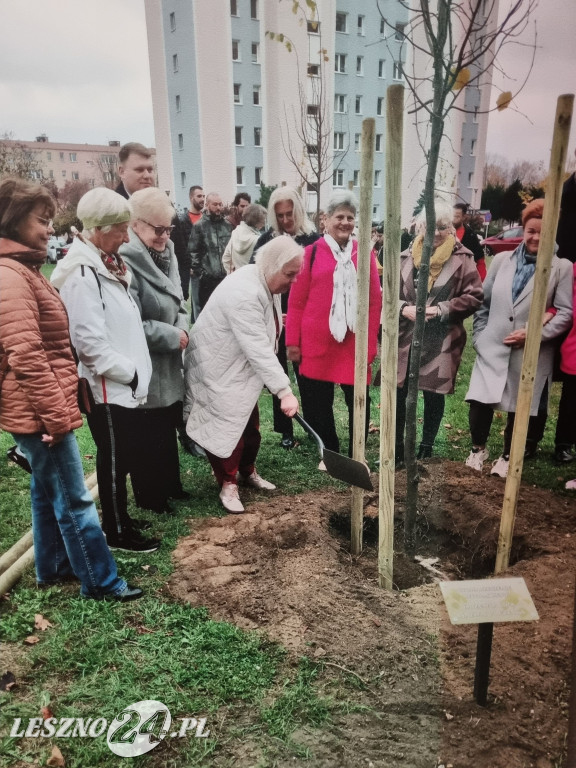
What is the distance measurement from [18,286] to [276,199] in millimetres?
2212

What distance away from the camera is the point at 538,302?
1.92 meters

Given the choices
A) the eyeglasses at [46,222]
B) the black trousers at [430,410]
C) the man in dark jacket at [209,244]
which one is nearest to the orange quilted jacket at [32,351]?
the eyeglasses at [46,222]

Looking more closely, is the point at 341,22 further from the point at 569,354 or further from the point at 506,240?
the point at 569,354

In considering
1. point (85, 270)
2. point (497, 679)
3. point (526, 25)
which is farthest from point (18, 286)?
point (497, 679)

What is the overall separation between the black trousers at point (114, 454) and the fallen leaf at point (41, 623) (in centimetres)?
56

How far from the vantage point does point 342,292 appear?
3398 mm

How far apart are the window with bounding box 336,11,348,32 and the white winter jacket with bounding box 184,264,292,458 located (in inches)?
45.9

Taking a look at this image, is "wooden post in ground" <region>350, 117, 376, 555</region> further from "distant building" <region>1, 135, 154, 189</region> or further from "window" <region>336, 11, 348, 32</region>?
"distant building" <region>1, 135, 154, 189</region>

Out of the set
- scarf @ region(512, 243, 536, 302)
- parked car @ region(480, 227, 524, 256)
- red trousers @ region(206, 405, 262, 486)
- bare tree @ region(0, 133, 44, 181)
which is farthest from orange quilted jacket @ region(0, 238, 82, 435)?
parked car @ region(480, 227, 524, 256)

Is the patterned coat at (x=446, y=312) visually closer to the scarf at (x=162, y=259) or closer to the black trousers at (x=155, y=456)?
the scarf at (x=162, y=259)

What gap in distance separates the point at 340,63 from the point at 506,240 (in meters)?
1.64

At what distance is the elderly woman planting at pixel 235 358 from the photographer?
288 cm

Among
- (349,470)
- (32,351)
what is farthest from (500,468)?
(32,351)

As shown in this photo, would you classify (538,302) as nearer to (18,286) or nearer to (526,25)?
(526,25)
